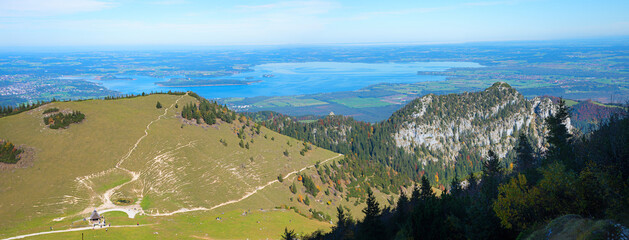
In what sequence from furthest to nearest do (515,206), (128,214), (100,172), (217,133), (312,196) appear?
1. (217,133)
2. (312,196)
3. (100,172)
4. (128,214)
5. (515,206)

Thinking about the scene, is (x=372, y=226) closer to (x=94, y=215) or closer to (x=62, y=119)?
(x=94, y=215)

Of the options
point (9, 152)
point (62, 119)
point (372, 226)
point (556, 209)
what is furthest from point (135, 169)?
point (556, 209)

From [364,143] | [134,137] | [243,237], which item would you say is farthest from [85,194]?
[364,143]

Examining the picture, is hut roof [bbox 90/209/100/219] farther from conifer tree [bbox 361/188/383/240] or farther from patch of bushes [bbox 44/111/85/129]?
conifer tree [bbox 361/188/383/240]

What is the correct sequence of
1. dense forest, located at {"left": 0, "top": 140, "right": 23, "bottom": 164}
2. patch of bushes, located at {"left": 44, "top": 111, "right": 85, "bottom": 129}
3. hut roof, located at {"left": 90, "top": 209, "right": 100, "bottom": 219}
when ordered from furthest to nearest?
patch of bushes, located at {"left": 44, "top": 111, "right": 85, "bottom": 129} < dense forest, located at {"left": 0, "top": 140, "right": 23, "bottom": 164} < hut roof, located at {"left": 90, "top": 209, "right": 100, "bottom": 219}

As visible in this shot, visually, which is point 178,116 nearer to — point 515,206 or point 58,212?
point 58,212

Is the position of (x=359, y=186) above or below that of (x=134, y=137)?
below

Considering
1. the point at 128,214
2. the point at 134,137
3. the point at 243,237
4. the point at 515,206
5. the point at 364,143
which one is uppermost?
the point at 515,206

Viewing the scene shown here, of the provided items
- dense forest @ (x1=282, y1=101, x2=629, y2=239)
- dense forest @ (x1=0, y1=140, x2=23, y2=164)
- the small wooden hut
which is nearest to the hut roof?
the small wooden hut
